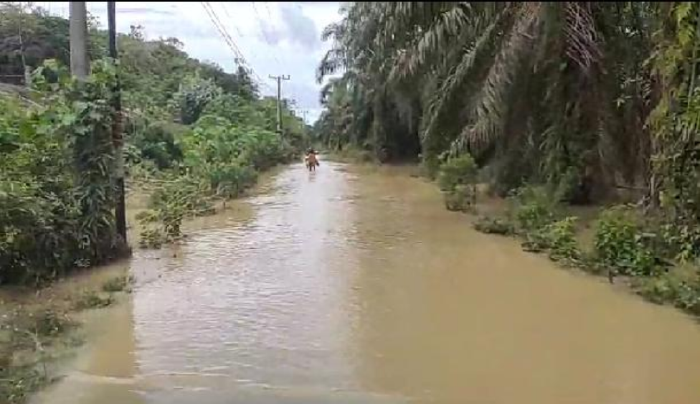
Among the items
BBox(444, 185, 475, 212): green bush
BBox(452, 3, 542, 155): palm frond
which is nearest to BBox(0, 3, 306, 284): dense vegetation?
BBox(452, 3, 542, 155): palm frond

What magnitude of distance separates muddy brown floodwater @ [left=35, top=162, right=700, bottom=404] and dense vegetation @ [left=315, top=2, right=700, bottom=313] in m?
0.92

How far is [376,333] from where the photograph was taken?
26.1 feet

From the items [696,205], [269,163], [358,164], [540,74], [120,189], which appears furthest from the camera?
[358,164]

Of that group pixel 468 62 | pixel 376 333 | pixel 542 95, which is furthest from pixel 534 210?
pixel 376 333

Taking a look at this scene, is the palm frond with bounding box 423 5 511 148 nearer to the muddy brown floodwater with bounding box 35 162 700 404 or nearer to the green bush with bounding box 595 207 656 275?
the muddy brown floodwater with bounding box 35 162 700 404

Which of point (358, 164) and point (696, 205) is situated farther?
point (358, 164)

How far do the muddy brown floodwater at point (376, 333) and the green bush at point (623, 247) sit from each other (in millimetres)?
541

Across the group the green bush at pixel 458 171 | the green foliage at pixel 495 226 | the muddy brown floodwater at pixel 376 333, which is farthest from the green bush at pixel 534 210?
the green bush at pixel 458 171

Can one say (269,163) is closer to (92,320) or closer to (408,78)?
(408,78)

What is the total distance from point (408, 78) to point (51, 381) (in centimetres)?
1126

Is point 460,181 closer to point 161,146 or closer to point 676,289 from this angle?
point 676,289

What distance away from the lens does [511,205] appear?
16250mm

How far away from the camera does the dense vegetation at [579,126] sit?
30.8ft

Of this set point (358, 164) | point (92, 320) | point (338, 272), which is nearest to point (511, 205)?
point (338, 272)
